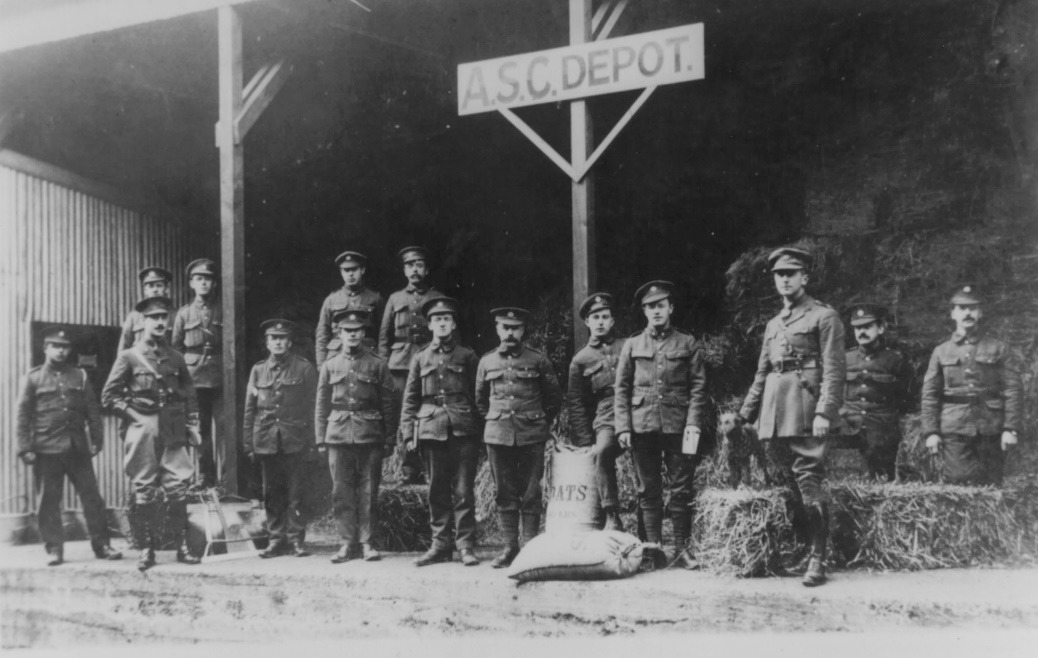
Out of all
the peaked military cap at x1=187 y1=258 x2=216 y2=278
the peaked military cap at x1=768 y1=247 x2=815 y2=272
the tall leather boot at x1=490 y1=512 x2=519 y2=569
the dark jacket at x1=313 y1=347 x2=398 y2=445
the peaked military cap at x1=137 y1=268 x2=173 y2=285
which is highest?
the peaked military cap at x1=187 y1=258 x2=216 y2=278

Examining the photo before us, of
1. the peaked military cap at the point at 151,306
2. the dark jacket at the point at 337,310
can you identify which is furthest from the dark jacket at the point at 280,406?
the peaked military cap at the point at 151,306

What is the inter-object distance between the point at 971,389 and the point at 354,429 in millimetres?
4677

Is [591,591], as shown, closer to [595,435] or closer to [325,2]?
[595,435]

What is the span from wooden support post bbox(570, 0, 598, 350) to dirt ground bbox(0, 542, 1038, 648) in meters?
2.05

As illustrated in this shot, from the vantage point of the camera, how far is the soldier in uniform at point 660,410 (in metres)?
6.86

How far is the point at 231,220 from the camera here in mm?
8344

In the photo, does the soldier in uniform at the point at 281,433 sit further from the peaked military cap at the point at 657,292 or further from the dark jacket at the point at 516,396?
the peaked military cap at the point at 657,292

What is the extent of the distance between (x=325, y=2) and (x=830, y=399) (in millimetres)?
5494

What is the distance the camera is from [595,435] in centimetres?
751

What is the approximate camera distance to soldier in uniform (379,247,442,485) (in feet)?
28.9

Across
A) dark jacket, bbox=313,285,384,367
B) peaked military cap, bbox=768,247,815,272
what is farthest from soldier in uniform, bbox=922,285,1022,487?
dark jacket, bbox=313,285,384,367

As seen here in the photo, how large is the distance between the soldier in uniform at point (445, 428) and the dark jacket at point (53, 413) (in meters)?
2.94

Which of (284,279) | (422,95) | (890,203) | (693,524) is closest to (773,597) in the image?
(693,524)

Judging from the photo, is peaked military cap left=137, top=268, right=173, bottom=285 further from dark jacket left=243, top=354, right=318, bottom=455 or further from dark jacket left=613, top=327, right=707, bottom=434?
dark jacket left=613, top=327, right=707, bottom=434
